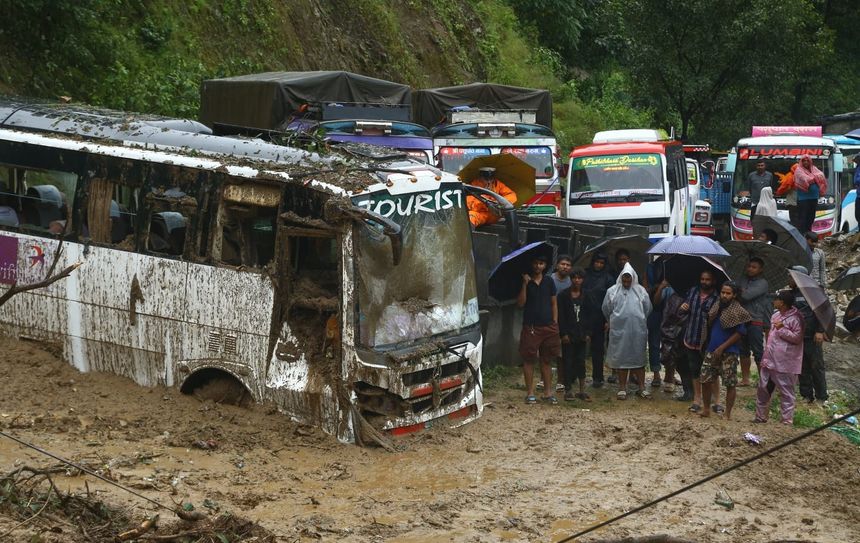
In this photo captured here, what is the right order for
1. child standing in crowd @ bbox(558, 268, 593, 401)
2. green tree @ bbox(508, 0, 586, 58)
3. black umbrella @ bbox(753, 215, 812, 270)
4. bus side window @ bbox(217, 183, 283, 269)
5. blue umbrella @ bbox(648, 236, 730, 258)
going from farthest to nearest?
green tree @ bbox(508, 0, 586, 58) < black umbrella @ bbox(753, 215, 812, 270) < child standing in crowd @ bbox(558, 268, 593, 401) < blue umbrella @ bbox(648, 236, 730, 258) < bus side window @ bbox(217, 183, 283, 269)

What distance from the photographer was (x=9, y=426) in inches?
365

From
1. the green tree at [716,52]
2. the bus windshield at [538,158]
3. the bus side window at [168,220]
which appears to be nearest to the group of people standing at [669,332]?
the bus side window at [168,220]

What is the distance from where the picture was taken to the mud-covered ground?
26.9ft

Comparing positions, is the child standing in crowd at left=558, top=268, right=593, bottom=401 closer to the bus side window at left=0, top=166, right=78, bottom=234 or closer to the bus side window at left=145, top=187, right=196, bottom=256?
the bus side window at left=145, top=187, right=196, bottom=256

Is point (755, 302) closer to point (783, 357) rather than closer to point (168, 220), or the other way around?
point (783, 357)

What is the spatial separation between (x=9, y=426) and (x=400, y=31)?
2304 centimetres

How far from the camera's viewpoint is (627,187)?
1944 cm

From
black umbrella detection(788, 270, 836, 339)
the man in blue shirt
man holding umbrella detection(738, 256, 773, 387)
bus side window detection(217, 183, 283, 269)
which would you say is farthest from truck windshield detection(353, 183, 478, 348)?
man holding umbrella detection(738, 256, 773, 387)

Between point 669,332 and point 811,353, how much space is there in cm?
168

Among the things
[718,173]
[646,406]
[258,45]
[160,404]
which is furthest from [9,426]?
[718,173]

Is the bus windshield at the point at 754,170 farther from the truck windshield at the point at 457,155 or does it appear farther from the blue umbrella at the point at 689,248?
the blue umbrella at the point at 689,248

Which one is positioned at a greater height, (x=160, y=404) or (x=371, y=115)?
(x=371, y=115)

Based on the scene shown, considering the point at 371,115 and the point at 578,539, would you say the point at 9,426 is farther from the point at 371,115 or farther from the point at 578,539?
the point at 371,115

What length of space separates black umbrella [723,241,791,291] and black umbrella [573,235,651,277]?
0.98 metres
